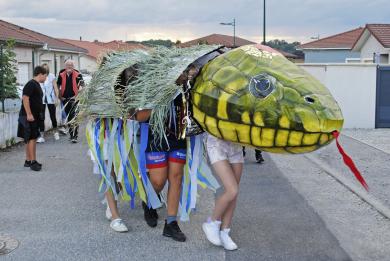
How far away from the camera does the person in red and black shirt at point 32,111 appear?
8.02 m

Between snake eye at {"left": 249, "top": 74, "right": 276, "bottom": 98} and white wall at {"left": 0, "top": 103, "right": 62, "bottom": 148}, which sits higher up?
snake eye at {"left": 249, "top": 74, "right": 276, "bottom": 98}

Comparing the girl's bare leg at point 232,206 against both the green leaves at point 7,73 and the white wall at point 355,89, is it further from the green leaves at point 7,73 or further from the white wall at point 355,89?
the white wall at point 355,89

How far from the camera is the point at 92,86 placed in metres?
5.05

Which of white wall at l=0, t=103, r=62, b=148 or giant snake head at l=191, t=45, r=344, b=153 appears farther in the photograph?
white wall at l=0, t=103, r=62, b=148

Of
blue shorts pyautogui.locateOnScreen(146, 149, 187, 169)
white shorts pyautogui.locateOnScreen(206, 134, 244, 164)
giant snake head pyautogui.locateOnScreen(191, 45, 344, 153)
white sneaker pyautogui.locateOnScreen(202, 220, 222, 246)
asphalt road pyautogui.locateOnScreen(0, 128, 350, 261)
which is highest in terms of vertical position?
giant snake head pyautogui.locateOnScreen(191, 45, 344, 153)

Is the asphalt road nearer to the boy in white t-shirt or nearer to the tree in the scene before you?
the tree

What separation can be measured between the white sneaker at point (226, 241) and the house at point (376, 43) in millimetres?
20567

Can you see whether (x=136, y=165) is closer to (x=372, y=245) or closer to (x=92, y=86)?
(x=92, y=86)

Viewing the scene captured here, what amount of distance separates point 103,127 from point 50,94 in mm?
7154

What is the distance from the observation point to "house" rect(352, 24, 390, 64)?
24094 millimetres

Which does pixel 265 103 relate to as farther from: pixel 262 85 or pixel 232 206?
pixel 232 206

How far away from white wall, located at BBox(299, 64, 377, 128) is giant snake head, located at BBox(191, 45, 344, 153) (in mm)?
9748

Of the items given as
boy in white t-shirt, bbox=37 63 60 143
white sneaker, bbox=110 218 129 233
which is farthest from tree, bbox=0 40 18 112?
white sneaker, bbox=110 218 129 233

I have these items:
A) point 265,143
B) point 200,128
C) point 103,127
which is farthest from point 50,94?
point 265,143
